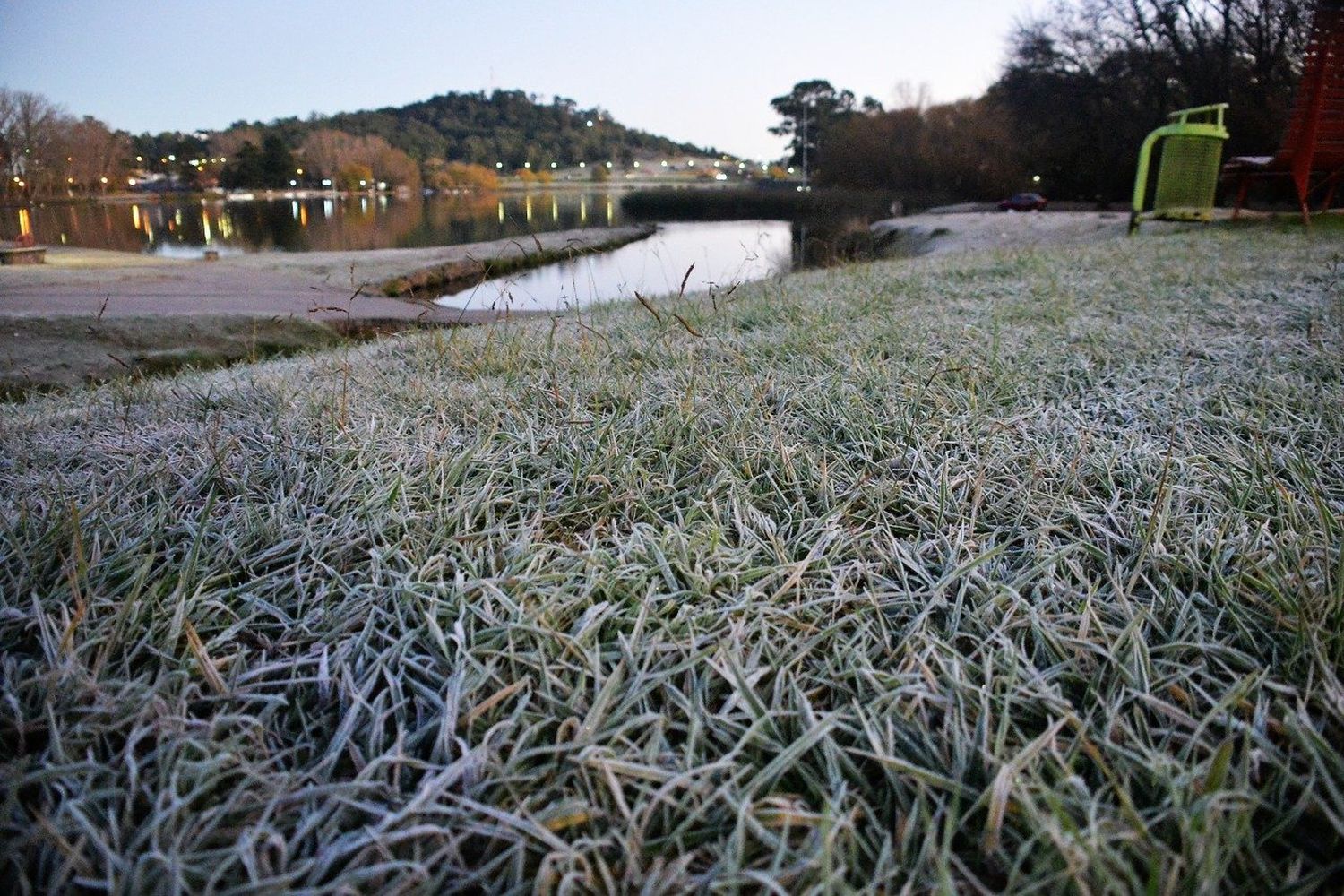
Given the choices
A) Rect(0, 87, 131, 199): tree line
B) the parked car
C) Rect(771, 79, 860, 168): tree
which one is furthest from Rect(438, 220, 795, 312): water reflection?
Rect(771, 79, 860, 168): tree

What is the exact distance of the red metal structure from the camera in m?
4.98

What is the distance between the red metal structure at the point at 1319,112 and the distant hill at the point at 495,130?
56.1m

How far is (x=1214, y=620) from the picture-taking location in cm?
91

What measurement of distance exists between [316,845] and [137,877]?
13 centimetres

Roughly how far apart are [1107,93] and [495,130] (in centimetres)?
6014

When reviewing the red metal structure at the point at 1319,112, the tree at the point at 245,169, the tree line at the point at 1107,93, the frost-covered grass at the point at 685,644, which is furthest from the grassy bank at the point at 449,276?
the tree at the point at 245,169

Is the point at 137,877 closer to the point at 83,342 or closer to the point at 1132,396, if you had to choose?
the point at 1132,396

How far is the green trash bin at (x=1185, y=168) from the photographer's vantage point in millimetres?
6176

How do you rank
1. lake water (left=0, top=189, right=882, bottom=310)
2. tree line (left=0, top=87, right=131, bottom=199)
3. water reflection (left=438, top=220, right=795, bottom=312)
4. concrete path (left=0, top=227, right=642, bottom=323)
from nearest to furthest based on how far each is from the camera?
water reflection (left=438, top=220, right=795, bottom=312)
concrete path (left=0, top=227, right=642, bottom=323)
lake water (left=0, top=189, right=882, bottom=310)
tree line (left=0, top=87, right=131, bottom=199)

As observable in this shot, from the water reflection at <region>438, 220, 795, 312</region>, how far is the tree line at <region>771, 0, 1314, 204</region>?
27.6ft

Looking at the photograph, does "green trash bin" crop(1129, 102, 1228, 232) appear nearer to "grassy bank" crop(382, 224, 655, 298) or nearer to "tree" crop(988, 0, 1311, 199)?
"grassy bank" crop(382, 224, 655, 298)

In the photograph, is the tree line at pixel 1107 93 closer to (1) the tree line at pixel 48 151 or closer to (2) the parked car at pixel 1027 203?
(2) the parked car at pixel 1027 203

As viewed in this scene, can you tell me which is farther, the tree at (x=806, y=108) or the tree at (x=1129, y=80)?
the tree at (x=806, y=108)

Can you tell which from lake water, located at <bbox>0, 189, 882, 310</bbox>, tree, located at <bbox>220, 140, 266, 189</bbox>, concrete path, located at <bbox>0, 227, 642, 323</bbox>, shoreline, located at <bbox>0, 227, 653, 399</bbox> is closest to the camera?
shoreline, located at <bbox>0, 227, 653, 399</bbox>
